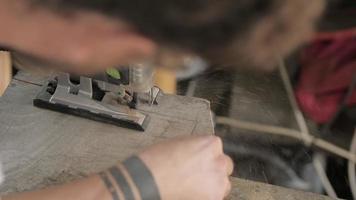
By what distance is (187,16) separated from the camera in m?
0.55

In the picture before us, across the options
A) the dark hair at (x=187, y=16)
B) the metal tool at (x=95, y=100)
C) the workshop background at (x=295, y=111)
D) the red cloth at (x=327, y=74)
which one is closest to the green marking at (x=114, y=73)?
the metal tool at (x=95, y=100)

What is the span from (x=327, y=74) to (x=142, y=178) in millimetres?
1054

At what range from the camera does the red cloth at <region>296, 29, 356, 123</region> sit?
5.91 feet

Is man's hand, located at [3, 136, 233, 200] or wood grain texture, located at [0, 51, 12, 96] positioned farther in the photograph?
wood grain texture, located at [0, 51, 12, 96]

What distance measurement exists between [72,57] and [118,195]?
392 millimetres

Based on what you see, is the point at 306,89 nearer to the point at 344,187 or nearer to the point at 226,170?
the point at 344,187

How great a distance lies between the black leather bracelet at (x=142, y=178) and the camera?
3.19 ft

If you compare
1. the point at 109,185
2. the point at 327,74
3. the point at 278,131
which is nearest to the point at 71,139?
the point at 109,185

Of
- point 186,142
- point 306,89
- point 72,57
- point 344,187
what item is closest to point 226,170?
point 186,142

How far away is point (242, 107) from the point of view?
2178 millimetres

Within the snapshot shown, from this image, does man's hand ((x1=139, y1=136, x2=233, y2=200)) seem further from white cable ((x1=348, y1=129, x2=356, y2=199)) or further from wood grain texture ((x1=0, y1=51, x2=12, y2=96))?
white cable ((x1=348, y1=129, x2=356, y2=199))

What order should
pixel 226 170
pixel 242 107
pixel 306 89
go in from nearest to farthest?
pixel 226 170, pixel 306 89, pixel 242 107

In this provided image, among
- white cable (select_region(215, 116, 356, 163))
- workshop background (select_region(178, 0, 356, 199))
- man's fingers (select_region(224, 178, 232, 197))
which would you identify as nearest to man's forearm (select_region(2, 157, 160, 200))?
man's fingers (select_region(224, 178, 232, 197))

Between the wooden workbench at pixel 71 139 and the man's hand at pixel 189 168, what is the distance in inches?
3.2
